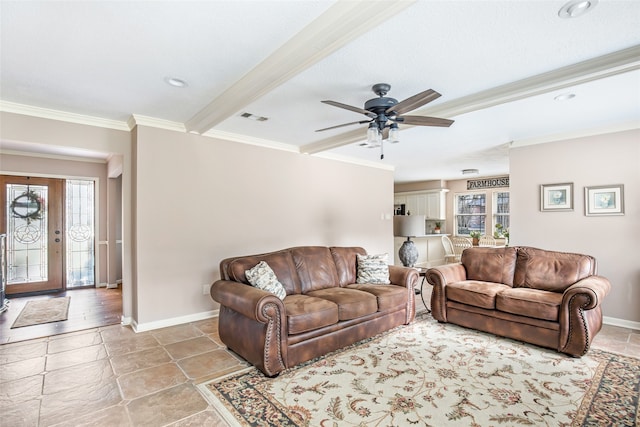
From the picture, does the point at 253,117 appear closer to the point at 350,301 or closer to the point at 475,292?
the point at 350,301

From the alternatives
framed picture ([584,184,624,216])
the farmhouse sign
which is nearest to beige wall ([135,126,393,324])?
framed picture ([584,184,624,216])

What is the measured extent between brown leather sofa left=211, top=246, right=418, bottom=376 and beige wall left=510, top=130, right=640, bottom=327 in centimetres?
209

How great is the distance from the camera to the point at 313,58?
2252mm

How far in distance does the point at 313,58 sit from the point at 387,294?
8.33 feet

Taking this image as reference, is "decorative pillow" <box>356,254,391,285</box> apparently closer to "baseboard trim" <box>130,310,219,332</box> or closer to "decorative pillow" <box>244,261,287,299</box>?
"decorative pillow" <box>244,261,287,299</box>

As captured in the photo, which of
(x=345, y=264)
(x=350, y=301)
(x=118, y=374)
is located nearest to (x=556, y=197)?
(x=345, y=264)

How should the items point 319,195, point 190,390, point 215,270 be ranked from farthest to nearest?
point 319,195
point 215,270
point 190,390

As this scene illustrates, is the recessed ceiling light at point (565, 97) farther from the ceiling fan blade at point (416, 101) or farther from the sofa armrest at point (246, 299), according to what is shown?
the sofa armrest at point (246, 299)

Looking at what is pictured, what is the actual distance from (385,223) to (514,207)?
2.56 meters

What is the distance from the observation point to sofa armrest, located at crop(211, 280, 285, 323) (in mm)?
2549

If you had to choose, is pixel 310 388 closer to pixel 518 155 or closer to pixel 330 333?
pixel 330 333

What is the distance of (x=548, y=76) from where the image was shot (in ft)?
8.74

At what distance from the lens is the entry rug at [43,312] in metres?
4.10

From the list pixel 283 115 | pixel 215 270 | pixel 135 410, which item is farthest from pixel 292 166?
pixel 135 410
